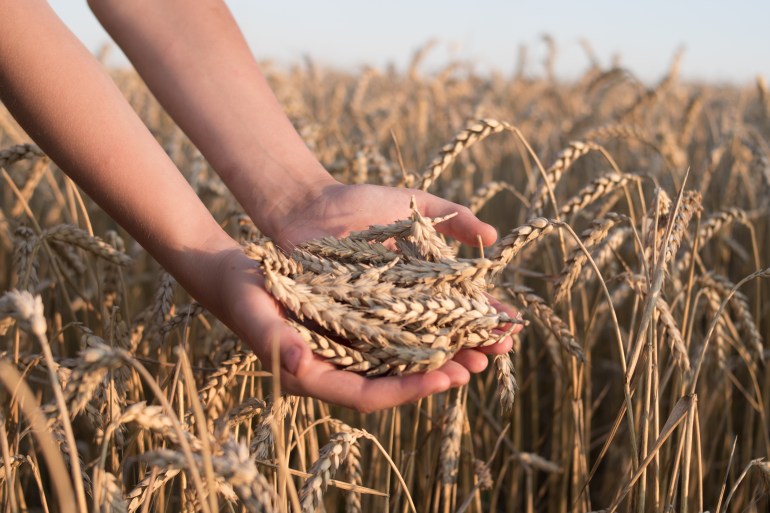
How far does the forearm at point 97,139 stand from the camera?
1252 millimetres

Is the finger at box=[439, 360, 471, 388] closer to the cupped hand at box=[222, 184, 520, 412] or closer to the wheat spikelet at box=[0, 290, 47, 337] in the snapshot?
the cupped hand at box=[222, 184, 520, 412]

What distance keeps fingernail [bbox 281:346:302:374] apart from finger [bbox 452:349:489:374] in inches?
12.2

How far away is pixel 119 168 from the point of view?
1.29 metres

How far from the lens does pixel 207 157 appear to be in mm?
1736

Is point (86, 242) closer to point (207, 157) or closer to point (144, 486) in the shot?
point (207, 157)

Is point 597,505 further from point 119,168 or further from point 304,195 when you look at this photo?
point 119,168

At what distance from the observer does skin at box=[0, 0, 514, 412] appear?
1.13 m

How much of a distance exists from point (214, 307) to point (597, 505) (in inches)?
65.2

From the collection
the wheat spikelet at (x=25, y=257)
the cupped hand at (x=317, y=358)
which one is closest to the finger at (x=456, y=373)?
the cupped hand at (x=317, y=358)

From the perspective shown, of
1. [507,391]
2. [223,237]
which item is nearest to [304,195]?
[223,237]

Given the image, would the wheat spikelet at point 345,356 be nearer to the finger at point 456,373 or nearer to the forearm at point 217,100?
the finger at point 456,373

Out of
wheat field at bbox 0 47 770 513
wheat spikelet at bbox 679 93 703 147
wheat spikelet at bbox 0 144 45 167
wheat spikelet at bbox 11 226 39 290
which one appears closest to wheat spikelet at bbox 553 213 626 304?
wheat field at bbox 0 47 770 513

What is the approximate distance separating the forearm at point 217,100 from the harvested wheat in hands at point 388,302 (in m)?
0.47

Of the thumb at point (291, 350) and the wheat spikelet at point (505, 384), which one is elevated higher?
the thumb at point (291, 350)
